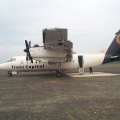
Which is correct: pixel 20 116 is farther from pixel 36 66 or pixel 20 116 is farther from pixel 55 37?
pixel 36 66

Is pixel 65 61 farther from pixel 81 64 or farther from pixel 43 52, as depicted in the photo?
pixel 43 52

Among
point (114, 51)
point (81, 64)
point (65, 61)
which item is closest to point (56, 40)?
point (65, 61)

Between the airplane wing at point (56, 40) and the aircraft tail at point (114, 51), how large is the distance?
5417 mm

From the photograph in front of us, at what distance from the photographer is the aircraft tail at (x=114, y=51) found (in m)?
14.2

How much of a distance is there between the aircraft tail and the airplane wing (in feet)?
17.8

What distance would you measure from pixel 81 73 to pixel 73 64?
1.70 meters

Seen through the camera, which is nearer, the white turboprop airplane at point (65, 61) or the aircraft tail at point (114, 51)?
the white turboprop airplane at point (65, 61)

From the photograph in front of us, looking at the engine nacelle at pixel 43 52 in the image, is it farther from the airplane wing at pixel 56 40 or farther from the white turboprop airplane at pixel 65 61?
the white turboprop airplane at pixel 65 61

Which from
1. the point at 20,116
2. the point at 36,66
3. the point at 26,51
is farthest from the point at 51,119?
the point at 36,66

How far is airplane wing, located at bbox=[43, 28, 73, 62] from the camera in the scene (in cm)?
852

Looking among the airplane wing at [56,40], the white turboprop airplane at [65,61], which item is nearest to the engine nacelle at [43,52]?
the airplane wing at [56,40]

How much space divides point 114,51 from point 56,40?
8.39 metres

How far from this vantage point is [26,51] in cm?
1238

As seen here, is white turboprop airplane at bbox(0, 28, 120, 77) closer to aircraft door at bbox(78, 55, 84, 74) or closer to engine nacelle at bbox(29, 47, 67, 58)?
aircraft door at bbox(78, 55, 84, 74)
